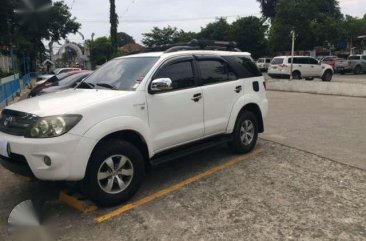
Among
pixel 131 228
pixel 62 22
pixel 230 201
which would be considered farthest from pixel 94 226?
pixel 62 22

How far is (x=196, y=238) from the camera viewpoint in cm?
373

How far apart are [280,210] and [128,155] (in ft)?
5.92

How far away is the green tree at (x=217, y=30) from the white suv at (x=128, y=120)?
50406mm

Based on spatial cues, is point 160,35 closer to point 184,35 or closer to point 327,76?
point 184,35

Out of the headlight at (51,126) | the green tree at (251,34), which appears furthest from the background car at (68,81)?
the green tree at (251,34)

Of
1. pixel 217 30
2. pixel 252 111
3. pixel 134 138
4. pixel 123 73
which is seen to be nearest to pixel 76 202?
pixel 134 138

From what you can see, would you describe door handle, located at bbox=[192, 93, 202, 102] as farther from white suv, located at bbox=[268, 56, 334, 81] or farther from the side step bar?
white suv, located at bbox=[268, 56, 334, 81]

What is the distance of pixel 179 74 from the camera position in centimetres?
528

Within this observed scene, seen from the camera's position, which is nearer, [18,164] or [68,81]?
[18,164]

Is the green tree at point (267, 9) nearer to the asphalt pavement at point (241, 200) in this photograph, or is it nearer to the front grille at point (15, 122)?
the asphalt pavement at point (241, 200)

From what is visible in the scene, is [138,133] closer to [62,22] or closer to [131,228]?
[131,228]

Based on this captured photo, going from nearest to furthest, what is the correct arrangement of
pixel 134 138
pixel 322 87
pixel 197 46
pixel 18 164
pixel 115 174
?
pixel 18 164, pixel 115 174, pixel 134 138, pixel 197 46, pixel 322 87

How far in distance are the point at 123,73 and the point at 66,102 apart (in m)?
1.02

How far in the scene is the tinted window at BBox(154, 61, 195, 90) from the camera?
510 centimetres
